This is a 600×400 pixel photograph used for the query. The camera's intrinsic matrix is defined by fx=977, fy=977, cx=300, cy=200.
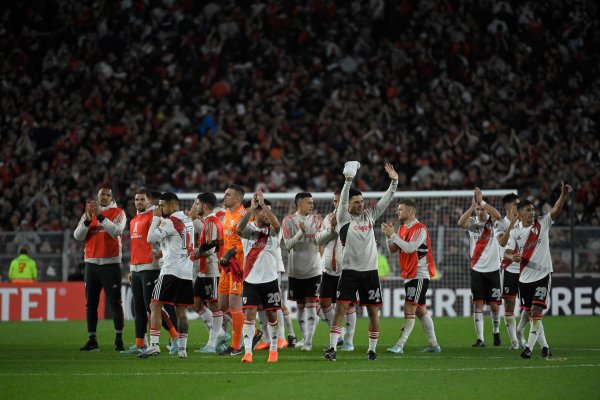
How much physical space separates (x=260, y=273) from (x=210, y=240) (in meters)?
1.73

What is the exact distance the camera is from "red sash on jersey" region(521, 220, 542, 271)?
44.5 ft

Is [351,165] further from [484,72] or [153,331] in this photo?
[484,72]

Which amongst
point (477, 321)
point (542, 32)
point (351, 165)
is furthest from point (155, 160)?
point (351, 165)

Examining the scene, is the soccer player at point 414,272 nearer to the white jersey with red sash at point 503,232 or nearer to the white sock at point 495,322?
the white jersey with red sash at point 503,232

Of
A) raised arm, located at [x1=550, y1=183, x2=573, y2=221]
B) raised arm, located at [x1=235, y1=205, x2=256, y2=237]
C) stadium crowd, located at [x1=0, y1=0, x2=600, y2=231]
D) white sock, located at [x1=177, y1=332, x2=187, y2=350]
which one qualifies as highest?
stadium crowd, located at [x1=0, y1=0, x2=600, y2=231]

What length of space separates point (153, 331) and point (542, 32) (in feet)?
73.6

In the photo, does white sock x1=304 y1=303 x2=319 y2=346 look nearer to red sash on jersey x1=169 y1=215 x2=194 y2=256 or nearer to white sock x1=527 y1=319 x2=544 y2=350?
red sash on jersey x1=169 y1=215 x2=194 y2=256

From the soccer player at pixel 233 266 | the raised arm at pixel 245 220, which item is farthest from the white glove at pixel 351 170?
the soccer player at pixel 233 266

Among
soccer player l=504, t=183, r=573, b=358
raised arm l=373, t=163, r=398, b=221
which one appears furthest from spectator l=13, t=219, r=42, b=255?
soccer player l=504, t=183, r=573, b=358

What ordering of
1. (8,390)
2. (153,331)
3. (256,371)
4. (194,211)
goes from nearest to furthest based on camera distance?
(8,390)
(256,371)
(153,331)
(194,211)

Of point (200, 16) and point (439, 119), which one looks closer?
point (439, 119)

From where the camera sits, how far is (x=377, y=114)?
1219 inches

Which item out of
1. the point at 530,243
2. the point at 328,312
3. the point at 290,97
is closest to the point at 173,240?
the point at 328,312

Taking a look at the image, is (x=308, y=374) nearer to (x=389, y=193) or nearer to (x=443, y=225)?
(x=389, y=193)
